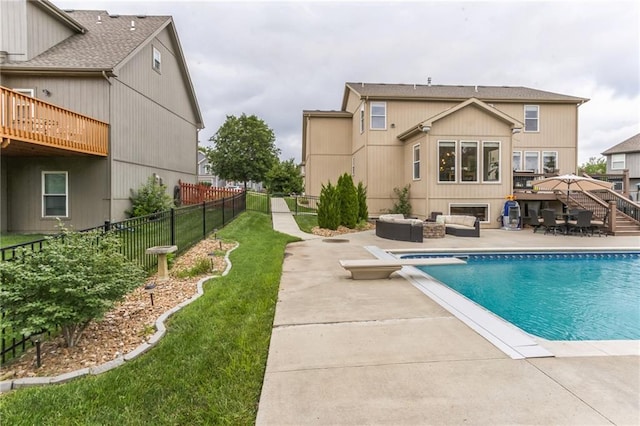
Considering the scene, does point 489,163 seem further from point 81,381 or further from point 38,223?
point 38,223

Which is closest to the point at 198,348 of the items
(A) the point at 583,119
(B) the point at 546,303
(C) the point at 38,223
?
(B) the point at 546,303

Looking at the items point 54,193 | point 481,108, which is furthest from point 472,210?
point 54,193

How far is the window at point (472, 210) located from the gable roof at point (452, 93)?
6.39 meters

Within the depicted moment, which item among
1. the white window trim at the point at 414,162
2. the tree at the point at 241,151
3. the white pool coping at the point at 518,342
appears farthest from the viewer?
the tree at the point at 241,151

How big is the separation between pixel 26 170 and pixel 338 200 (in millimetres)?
11590

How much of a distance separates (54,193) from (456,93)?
2081 cm

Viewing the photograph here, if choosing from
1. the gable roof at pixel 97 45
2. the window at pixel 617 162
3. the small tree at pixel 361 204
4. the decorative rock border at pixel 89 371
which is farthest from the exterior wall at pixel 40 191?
the window at pixel 617 162

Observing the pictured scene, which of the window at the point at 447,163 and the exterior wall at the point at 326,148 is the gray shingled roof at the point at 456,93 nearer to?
the exterior wall at the point at 326,148

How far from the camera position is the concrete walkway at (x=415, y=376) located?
8.12 ft

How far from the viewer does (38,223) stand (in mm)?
12234

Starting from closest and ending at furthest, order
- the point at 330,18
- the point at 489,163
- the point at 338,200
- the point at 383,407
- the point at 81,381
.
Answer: the point at 383,407 < the point at 81,381 < the point at 330,18 < the point at 338,200 < the point at 489,163

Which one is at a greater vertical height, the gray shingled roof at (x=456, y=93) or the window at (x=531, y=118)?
the gray shingled roof at (x=456, y=93)

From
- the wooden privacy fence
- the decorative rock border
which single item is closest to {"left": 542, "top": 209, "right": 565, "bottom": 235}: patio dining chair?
the wooden privacy fence

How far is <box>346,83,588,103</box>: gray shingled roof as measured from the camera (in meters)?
18.1
